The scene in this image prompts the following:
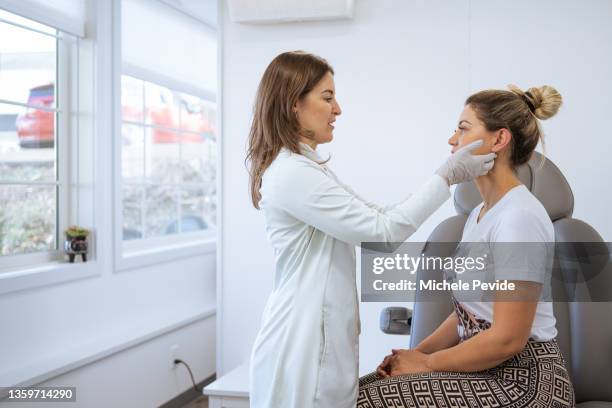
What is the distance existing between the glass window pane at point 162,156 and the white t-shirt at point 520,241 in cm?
235

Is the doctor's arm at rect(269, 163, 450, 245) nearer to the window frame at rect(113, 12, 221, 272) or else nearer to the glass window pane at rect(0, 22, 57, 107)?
the window frame at rect(113, 12, 221, 272)

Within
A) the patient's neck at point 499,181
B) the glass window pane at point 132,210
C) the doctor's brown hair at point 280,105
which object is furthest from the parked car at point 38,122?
the patient's neck at point 499,181

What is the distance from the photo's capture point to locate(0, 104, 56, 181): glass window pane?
2412mm

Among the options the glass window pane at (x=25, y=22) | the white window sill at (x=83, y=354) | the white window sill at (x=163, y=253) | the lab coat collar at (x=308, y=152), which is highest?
the glass window pane at (x=25, y=22)

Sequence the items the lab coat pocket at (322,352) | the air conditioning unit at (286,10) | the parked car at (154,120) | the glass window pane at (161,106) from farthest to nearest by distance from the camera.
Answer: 1. the glass window pane at (161,106)
2. the parked car at (154,120)
3. the air conditioning unit at (286,10)
4. the lab coat pocket at (322,352)

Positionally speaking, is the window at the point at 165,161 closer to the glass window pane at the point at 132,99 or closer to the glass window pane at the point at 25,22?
the glass window pane at the point at 132,99

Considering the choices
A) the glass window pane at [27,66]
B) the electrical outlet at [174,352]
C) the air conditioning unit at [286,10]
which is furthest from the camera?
the electrical outlet at [174,352]

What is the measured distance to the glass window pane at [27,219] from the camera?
2385 mm

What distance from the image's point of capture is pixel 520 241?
4.20ft

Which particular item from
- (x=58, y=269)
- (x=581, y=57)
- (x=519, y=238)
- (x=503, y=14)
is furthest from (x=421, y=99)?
(x=58, y=269)

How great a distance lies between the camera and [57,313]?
7.97ft

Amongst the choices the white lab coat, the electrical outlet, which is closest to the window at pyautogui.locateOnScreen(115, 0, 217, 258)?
the electrical outlet

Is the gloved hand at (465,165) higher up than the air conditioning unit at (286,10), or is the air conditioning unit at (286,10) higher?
the air conditioning unit at (286,10)

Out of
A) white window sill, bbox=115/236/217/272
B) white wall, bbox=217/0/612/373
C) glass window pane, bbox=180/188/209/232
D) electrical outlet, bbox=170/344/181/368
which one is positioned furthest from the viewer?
glass window pane, bbox=180/188/209/232
